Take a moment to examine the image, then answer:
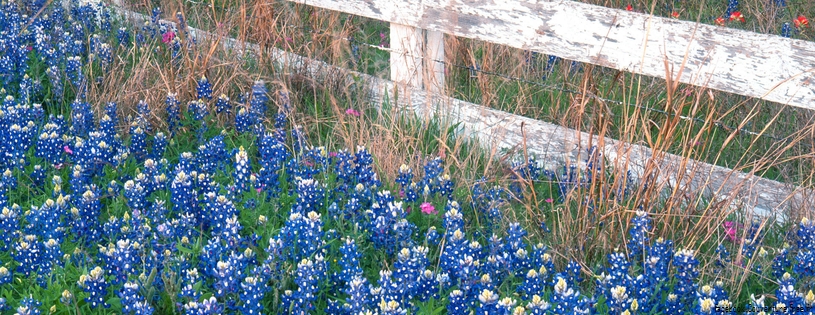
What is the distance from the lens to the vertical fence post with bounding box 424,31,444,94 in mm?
5296

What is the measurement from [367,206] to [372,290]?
0.93 metres

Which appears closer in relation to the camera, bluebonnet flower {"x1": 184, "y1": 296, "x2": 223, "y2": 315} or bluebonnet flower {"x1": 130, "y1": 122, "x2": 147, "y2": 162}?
bluebonnet flower {"x1": 184, "y1": 296, "x2": 223, "y2": 315}

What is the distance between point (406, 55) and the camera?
537 centimetres

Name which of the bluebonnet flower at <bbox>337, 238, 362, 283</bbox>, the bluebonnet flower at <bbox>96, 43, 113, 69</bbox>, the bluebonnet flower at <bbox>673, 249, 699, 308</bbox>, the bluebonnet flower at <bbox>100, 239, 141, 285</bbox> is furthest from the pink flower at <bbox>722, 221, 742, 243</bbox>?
the bluebonnet flower at <bbox>96, 43, 113, 69</bbox>

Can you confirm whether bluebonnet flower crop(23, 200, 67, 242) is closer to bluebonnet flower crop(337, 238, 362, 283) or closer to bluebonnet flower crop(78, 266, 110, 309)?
bluebonnet flower crop(78, 266, 110, 309)

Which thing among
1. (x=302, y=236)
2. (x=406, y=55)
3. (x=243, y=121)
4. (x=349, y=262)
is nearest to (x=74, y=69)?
(x=243, y=121)

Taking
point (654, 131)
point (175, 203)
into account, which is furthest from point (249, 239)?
point (654, 131)

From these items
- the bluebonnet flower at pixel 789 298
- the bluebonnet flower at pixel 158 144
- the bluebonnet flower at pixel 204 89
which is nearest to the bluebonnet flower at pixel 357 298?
the bluebonnet flower at pixel 789 298

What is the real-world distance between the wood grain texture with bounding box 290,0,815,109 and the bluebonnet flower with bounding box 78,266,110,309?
2275 millimetres

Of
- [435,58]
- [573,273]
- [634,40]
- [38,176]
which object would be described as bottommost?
[38,176]

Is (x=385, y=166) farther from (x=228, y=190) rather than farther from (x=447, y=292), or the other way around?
(x=447, y=292)

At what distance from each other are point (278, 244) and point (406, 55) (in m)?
2.14

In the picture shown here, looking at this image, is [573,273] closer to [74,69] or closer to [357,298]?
[357,298]

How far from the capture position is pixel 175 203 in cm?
402
